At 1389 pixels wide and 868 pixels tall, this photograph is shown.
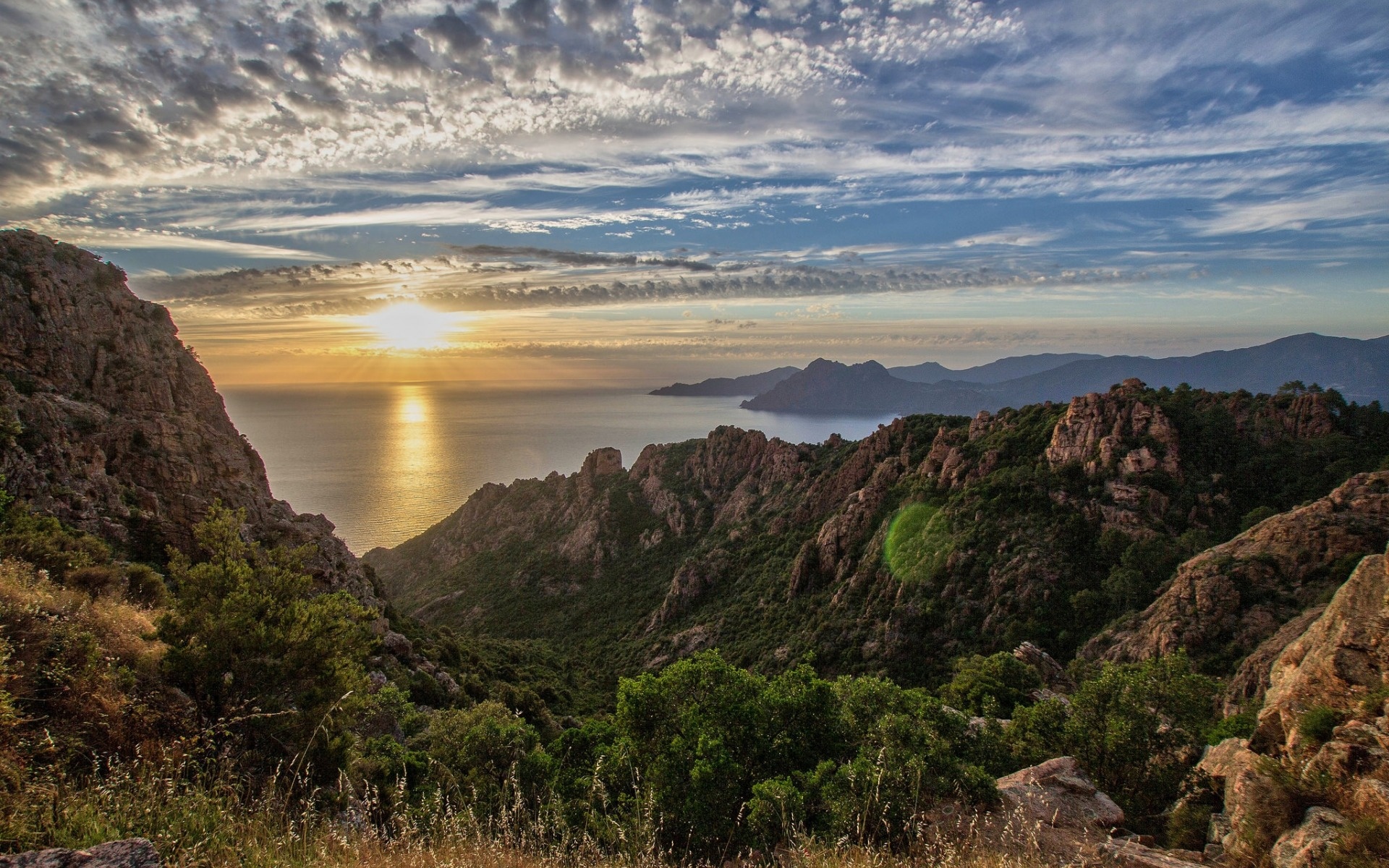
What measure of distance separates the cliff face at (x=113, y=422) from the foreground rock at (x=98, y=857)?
78.2 feet

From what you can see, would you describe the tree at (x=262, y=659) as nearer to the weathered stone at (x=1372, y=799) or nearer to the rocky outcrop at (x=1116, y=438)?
the weathered stone at (x=1372, y=799)

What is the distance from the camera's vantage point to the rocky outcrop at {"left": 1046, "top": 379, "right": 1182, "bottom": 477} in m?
41.4

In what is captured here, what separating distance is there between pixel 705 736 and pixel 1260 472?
49.3 meters

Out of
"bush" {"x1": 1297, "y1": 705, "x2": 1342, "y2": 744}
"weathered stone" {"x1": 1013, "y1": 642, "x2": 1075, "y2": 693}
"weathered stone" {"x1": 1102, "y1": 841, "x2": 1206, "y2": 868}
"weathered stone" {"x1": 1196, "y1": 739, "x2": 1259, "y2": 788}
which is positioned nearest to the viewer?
"weathered stone" {"x1": 1102, "y1": 841, "x2": 1206, "y2": 868}

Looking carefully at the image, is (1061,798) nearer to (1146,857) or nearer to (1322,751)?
(1146,857)

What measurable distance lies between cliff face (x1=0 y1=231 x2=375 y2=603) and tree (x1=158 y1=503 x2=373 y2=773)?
18.9 metres

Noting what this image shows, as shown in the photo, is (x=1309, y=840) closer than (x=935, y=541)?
Yes

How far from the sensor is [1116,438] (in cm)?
4353

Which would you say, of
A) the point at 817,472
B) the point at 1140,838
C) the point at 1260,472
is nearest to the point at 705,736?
the point at 1140,838

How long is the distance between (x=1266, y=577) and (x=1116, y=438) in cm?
1851

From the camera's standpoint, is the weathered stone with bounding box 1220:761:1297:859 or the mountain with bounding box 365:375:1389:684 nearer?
the weathered stone with bounding box 1220:761:1297:859

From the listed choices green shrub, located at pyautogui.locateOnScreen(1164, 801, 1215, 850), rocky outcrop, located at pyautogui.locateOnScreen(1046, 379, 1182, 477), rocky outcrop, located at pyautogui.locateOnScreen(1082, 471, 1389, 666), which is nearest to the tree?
green shrub, located at pyautogui.locateOnScreen(1164, 801, 1215, 850)

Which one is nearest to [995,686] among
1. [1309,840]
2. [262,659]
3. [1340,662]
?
[1340,662]

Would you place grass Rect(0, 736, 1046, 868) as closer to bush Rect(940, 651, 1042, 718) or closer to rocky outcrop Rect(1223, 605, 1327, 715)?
rocky outcrop Rect(1223, 605, 1327, 715)
